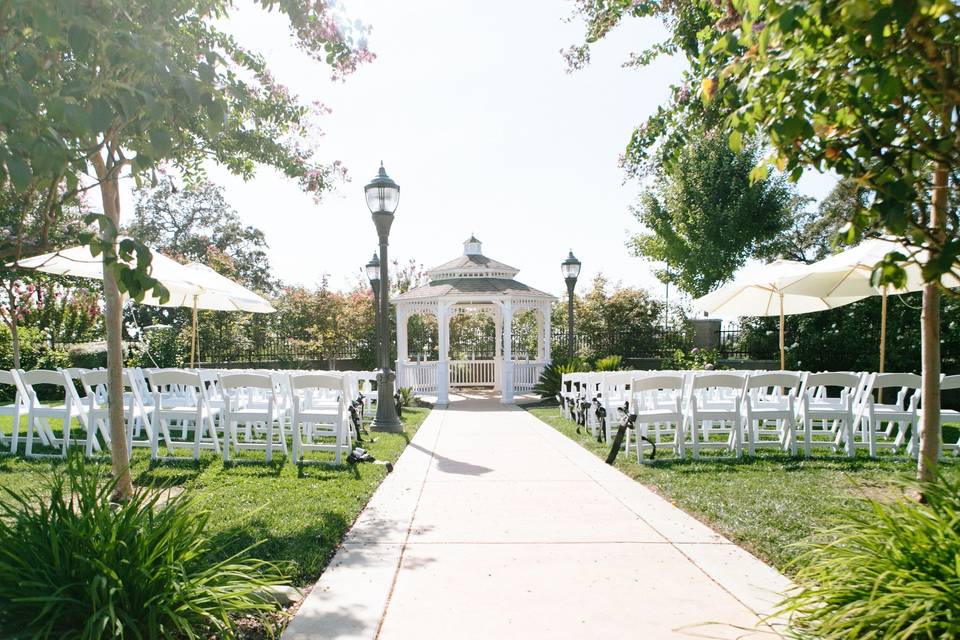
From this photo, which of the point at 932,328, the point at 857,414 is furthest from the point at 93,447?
the point at 857,414

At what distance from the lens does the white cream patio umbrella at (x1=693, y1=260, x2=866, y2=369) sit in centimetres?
915

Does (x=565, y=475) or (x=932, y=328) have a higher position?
(x=932, y=328)

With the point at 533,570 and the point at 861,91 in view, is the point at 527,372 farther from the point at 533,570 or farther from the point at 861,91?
the point at 861,91

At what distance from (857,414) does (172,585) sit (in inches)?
313

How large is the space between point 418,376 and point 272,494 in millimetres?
12622

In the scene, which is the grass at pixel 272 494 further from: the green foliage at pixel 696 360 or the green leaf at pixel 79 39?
the green foliage at pixel 696 360

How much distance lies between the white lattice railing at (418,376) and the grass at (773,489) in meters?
9.67

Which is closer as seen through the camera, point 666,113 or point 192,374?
point 666,113

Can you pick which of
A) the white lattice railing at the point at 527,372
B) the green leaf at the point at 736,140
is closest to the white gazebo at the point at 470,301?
the white lattice railing at the point at 527,372

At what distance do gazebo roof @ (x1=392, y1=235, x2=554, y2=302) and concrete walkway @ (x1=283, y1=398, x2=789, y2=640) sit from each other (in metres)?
11.4

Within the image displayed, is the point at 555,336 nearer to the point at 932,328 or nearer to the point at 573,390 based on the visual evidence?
the point at 573,390

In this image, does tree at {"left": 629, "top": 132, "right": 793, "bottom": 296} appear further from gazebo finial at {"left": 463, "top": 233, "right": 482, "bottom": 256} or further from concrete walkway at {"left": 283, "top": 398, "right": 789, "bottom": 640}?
concrete walkway at {"left": 283, "top": 398, "right": 789, "bottom": 640}

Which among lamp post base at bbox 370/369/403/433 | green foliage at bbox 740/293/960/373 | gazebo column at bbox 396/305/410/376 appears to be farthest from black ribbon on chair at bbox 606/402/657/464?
gazebo column at bbox 396/305/410/376

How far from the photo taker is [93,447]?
307 inches
